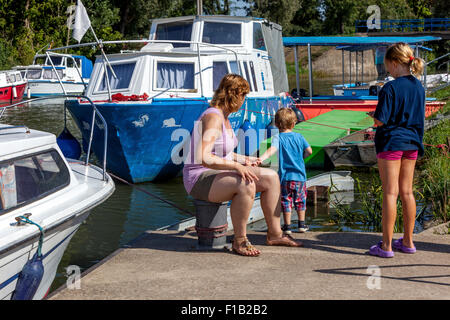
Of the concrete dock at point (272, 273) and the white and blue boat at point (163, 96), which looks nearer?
the concrete dock at point (272, 273)

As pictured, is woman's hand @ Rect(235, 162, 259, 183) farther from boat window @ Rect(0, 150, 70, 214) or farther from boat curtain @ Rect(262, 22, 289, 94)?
boat curtain @ Rect(262, 22, 289, 94)

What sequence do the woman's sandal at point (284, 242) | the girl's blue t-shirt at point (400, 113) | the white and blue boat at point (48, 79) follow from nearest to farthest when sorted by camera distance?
the girl's blue t-shirt at point (400, 113), the woman's sandal at point (284, 242), the white and blue boat at point (48, 79)

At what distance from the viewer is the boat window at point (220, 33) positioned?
14.8 meters

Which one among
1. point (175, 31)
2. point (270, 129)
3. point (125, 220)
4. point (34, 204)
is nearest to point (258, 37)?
point (175, 31)

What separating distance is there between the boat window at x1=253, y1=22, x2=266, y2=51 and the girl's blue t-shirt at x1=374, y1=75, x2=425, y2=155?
399 inches

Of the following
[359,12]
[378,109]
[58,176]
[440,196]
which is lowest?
[440,196]

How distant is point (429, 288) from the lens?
4.53 metres

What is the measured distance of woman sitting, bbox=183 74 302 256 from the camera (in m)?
5.13

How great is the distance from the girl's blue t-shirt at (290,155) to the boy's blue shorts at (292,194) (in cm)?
5

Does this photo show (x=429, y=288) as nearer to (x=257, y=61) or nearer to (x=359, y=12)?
(x=257, y=61)

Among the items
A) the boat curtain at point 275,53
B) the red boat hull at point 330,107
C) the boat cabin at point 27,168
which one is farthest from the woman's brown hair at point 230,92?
the red boat hull at point 330,107

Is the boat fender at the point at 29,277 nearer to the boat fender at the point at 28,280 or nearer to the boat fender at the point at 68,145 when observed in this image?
the boat fender at the point at 28,280
